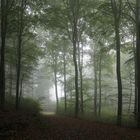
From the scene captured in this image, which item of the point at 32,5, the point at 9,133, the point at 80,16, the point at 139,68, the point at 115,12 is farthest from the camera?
the point at 80,16

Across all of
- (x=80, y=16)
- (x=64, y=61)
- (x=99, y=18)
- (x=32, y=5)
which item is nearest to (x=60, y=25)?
(x=80, y=16)

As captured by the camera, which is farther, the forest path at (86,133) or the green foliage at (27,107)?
the green foliage at (27,107)

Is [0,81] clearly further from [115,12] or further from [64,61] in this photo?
[64,61]

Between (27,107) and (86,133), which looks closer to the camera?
(86,133)

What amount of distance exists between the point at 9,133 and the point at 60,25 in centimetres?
1480

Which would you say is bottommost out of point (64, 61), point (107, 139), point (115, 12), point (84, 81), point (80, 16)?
point (107, 139)

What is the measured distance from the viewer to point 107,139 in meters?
8.43

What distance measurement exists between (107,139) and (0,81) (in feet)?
35.3

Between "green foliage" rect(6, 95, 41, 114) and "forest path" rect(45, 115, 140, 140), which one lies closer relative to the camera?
"forest path" rect(45, 115, 140, 140)

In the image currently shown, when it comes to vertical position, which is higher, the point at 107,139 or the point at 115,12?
the point at 115,12

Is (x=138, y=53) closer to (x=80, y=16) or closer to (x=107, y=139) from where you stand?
(x=107, y=139)

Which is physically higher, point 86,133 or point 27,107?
point 86,133

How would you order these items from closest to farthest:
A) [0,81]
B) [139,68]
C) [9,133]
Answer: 1. [9,133]
2. [139,68]
3. [0,81]

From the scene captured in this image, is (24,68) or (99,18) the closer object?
(99,18)
